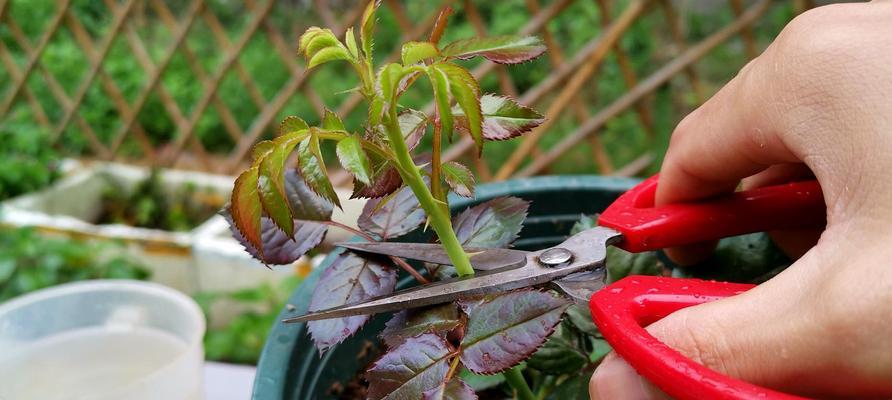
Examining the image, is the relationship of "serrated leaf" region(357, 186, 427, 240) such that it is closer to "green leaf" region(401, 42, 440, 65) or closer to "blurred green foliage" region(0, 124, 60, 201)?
"green leaf" region(401, 42, 440, 65)

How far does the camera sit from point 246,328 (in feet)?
3.67

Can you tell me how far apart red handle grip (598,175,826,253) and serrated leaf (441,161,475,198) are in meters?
0.10

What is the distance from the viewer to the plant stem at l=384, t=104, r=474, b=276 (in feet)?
0.99

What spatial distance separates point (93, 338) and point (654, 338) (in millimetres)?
415

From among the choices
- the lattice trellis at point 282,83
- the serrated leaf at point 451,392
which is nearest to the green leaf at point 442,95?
the serrated leaf at point 451,392

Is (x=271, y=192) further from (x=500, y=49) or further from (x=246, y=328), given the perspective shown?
(x=246, y=328)

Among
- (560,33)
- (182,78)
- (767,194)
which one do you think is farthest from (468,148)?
(767,194)

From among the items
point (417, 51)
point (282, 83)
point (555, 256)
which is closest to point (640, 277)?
point (555, 256)

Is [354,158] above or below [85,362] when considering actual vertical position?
above

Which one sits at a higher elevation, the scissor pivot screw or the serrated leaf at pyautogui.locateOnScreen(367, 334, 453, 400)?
the scissor pivot screw

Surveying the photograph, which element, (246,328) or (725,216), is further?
(246,328)

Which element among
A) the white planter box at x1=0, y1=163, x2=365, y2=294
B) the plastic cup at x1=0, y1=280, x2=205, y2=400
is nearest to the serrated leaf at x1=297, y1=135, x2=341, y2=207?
the plastic cup at x1=0, y1=280, x2=205, y2=400

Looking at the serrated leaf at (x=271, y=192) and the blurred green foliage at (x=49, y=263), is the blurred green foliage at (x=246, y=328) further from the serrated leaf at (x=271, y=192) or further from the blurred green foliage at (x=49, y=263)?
the serrated leaf at (x=271, y=192)

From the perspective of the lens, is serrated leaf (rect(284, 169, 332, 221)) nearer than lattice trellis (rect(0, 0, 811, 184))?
Yes
